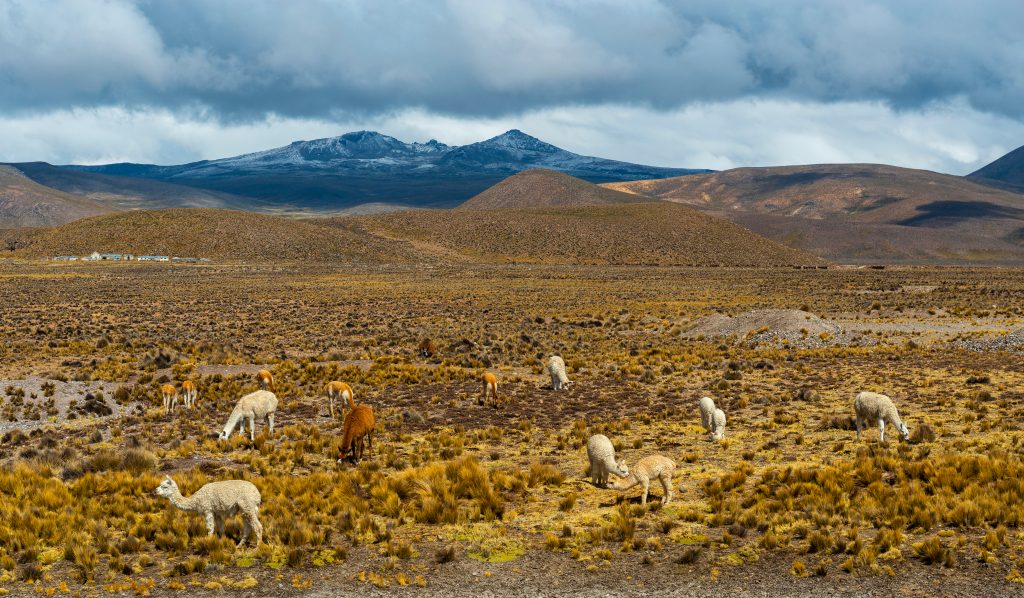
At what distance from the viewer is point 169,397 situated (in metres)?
18.8

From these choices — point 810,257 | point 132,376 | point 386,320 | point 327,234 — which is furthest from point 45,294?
point 810,257

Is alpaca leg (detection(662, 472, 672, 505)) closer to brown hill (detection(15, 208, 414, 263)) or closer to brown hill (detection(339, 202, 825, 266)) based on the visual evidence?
brown hill (detection(15, 208, 414, 263))

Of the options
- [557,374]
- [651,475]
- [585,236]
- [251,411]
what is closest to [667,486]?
[651,475]

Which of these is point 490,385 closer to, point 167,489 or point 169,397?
point 169,397

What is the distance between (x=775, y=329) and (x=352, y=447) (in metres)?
23.9

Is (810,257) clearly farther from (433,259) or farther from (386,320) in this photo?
(386,320)

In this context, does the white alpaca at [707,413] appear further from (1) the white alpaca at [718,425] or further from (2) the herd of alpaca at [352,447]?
(1) the white alpaca at [718,425]

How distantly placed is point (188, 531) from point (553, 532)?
16.3 feet

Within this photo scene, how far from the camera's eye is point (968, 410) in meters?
17.2

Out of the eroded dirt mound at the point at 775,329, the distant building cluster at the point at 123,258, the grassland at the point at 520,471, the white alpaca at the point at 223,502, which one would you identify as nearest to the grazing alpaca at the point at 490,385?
the grassland at the point at 520,471

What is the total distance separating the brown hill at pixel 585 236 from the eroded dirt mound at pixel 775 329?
105m

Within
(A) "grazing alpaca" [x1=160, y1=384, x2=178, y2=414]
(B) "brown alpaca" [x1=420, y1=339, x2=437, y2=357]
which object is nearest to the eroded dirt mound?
(B) "brown alpaca" [x1=420, y1=339, x2=437, y2=357]

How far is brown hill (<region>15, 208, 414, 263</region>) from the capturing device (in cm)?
13175

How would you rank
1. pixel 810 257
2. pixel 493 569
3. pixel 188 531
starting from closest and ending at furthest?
1. pixel 493 569
2. pixel 188 531
3. pixel 810 257
